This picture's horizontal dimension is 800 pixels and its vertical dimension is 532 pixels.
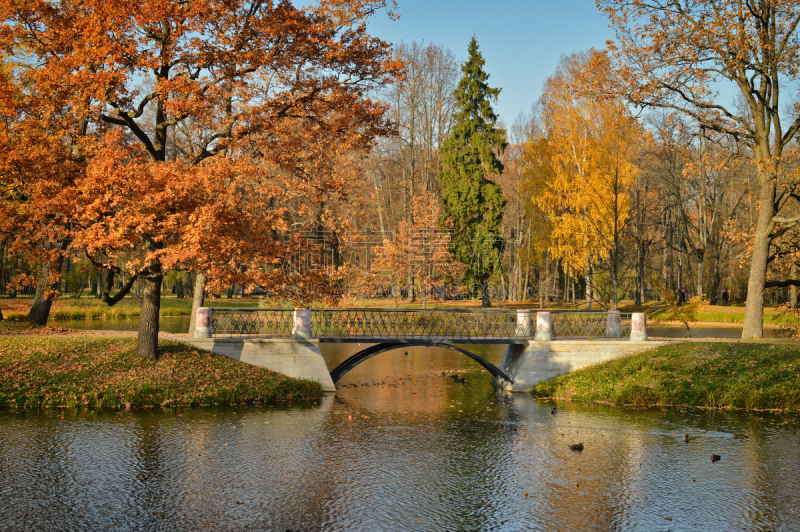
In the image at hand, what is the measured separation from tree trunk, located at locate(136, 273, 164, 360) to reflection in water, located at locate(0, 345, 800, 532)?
236 cm

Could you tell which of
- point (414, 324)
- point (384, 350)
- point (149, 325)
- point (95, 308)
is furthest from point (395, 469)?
point (95, 308)

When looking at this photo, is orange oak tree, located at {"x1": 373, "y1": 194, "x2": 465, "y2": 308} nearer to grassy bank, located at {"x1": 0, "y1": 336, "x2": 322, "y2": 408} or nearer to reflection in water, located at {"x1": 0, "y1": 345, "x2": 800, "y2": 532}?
grassy bank, located at {"x1": 0, "y1": 336, "x2": 322, "y2": 408}

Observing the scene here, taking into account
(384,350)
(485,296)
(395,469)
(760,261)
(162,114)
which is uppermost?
(162,114)

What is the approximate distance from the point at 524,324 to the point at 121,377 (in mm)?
12554

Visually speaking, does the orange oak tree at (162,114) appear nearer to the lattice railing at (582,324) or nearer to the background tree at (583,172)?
the lattice railing at (582,324)

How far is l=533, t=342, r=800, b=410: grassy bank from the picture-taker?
58.3ft

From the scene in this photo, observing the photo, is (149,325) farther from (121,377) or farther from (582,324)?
(582,324)

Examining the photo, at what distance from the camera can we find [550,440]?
14.1 meters

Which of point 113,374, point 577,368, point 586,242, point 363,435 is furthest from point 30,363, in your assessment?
point 586,242

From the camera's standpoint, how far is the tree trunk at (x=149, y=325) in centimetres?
1789

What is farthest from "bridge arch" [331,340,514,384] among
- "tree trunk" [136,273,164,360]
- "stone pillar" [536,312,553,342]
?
"tree trunk" [136,273,164,360]

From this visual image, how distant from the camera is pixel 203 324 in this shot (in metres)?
19.3

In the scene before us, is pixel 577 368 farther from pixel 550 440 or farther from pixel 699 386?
pixel 550 440

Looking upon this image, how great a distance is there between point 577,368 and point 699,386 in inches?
142
